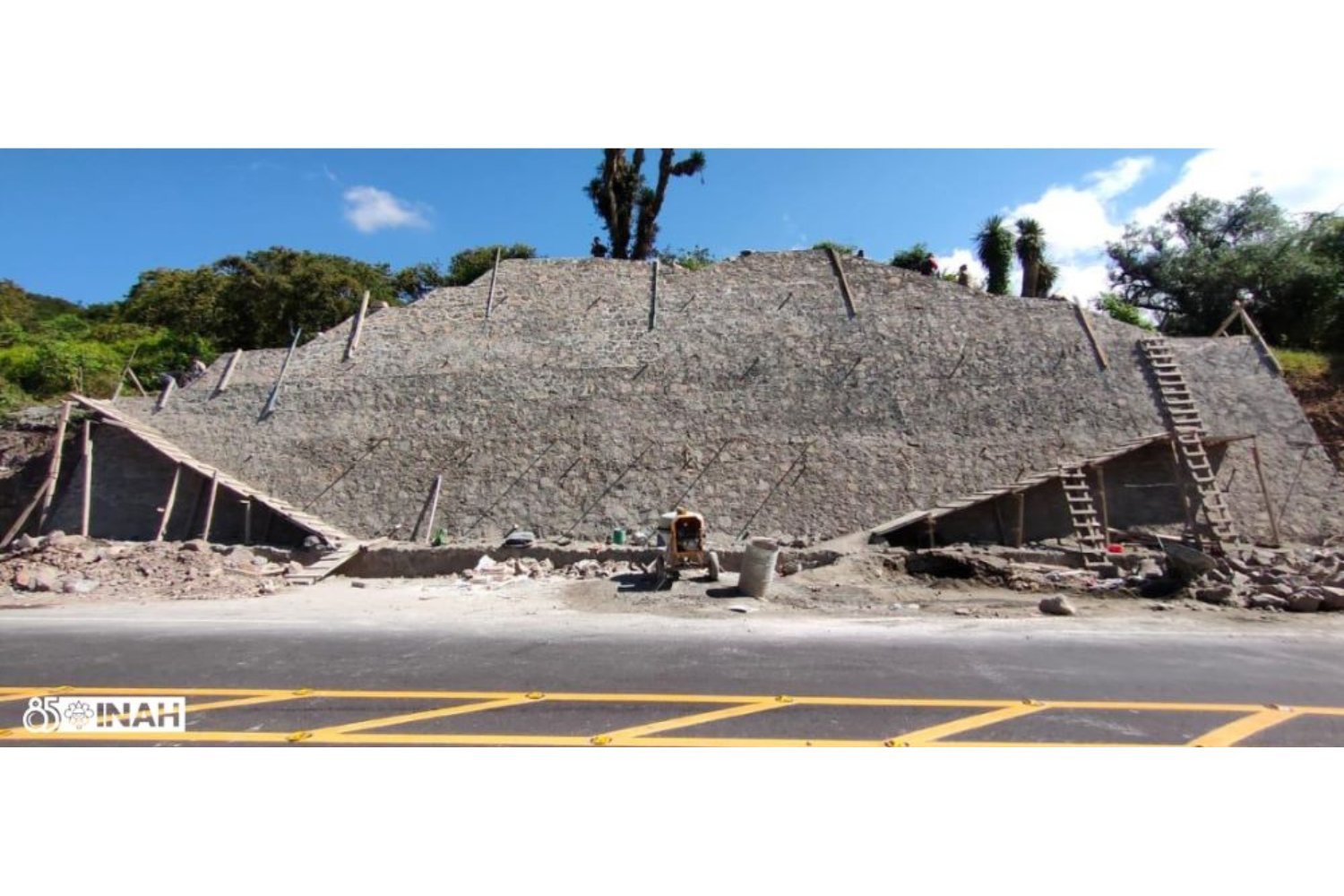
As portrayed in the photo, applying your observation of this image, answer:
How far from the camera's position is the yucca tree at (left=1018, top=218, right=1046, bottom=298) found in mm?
25094

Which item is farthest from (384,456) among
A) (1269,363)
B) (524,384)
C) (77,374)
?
(1269,363)

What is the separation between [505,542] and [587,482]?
272cm

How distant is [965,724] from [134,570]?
14996 millimetres

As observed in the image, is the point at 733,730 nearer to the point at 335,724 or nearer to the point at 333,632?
the point at 335,724

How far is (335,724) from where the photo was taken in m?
4.58

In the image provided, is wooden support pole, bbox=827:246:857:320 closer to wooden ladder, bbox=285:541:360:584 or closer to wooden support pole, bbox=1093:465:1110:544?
wooden support pole, bbox=1093:465:1110:544

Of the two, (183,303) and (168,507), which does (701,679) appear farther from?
(183,303)

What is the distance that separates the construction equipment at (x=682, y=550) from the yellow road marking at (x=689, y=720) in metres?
6.42

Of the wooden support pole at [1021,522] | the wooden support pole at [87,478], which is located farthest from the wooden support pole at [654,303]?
the wooden support pole at [87,478]

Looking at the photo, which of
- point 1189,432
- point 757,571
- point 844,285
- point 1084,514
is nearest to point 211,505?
point 757,571

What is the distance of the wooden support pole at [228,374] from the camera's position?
60.0 ft

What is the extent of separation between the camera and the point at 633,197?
29562 mm

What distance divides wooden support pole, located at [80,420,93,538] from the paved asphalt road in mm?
8337

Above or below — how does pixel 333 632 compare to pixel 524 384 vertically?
below
